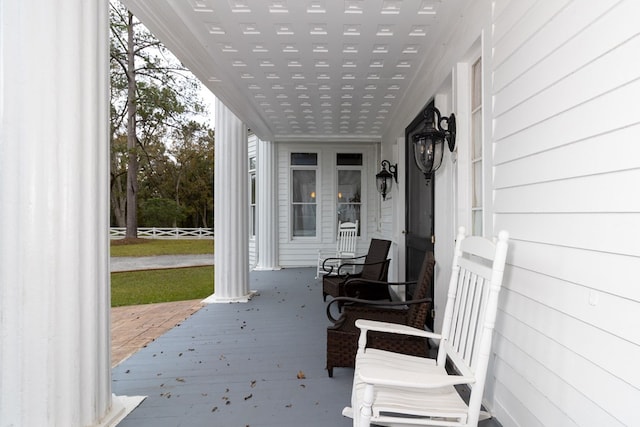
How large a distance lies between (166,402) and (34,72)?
1.99 m

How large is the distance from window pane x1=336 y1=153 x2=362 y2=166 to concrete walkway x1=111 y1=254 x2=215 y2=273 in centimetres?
531

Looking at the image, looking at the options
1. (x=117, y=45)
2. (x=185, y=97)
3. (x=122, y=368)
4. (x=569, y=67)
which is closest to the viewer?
(x=569, y=67)

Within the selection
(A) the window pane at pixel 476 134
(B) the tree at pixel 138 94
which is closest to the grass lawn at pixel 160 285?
(A) the window pane at pixel 476 134

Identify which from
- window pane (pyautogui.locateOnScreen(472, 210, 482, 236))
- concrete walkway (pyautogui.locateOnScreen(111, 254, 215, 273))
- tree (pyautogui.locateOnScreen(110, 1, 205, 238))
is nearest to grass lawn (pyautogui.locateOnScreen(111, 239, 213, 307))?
concrete walkway (pyautogui.locateOnScreen(111, 254, 215, 273))

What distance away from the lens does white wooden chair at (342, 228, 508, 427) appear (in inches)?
53.2

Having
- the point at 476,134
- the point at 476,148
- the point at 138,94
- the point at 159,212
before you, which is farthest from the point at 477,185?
the point at 159,212

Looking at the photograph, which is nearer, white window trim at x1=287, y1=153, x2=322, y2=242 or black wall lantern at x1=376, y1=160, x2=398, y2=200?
black wall lantern at x1=376, y1=160, x2=398, y2=200

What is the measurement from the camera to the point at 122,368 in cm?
279

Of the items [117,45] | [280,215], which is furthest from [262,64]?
[117,45]

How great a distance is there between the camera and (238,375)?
2.67 metres

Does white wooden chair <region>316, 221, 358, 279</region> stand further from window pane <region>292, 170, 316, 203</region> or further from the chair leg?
the chair leg

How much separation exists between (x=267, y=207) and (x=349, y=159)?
210 centimetres

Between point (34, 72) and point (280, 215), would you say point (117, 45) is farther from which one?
point (34, 72)

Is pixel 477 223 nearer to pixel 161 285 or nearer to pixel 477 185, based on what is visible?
pixel 477 185
